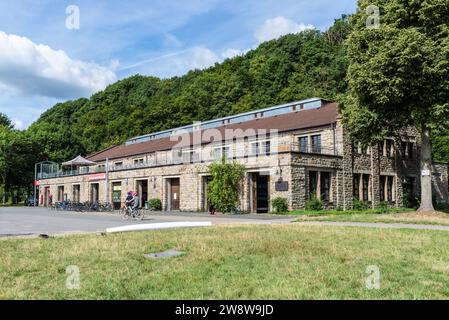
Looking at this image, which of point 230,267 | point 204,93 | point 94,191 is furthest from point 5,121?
point 230,267

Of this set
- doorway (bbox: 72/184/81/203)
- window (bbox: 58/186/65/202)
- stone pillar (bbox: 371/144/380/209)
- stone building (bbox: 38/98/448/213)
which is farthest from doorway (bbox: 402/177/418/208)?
window (bbox: 58/186/65/202)

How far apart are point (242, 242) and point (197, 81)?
Answer: 235 ft

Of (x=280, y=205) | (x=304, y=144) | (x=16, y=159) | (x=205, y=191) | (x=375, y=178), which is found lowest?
(x=280, y=205)

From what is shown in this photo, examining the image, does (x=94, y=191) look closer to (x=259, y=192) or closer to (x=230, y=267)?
(x=259, y=192)

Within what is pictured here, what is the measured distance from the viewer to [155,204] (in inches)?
1581

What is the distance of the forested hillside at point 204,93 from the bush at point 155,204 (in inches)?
1016

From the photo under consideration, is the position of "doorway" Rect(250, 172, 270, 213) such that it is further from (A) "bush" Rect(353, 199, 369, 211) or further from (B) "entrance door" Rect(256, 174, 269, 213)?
(A) "bush" Rect(353, 199, 369, 211)

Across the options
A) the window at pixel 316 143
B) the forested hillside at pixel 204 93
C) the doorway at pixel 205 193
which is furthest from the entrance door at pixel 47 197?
the window at pixel 316 143

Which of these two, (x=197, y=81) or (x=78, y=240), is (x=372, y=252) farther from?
(x=197, y=81)

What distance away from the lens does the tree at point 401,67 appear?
75.0 feet

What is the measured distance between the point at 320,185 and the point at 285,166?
4051mm

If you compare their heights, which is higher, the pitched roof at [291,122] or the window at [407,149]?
the pitched roof at [291,122]

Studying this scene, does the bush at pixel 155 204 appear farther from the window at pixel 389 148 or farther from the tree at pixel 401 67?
the window at pixel 389 148

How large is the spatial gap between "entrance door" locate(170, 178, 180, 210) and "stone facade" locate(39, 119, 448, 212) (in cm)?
18
